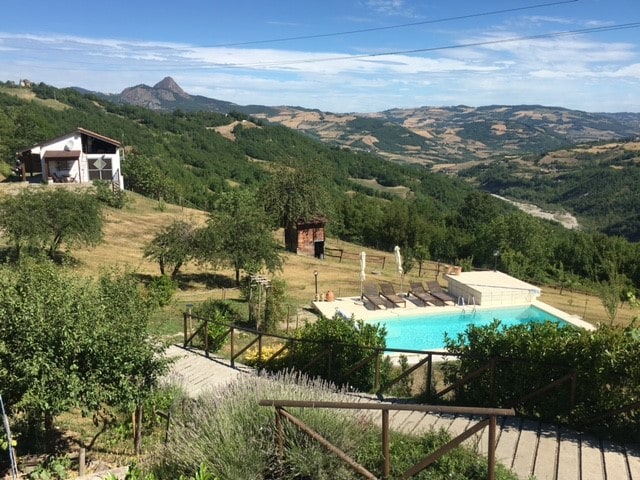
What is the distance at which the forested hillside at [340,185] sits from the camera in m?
40.0

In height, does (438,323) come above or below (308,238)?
below

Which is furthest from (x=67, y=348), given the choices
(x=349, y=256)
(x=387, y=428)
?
(x=349, y=256)

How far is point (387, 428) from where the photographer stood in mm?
4293

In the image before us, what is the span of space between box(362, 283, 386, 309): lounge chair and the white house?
77.4 ft

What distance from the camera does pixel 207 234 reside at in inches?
766

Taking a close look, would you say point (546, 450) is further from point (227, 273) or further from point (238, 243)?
point (227, 273)

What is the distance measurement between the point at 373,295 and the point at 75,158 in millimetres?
27418

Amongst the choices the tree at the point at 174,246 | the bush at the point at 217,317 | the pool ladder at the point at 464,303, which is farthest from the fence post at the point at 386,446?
the pool ladder at the point at 464,303

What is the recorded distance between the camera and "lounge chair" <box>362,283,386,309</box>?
19.6 m

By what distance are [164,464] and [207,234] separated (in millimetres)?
15106

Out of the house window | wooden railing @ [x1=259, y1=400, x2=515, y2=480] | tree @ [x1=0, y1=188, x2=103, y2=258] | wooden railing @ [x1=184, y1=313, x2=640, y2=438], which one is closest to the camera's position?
wooden railing @ [x1=259, y1=400, x2=515, y2=480]

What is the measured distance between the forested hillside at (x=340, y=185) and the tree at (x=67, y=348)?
9.37 meters

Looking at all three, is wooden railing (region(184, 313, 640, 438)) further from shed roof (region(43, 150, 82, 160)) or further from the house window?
the house window

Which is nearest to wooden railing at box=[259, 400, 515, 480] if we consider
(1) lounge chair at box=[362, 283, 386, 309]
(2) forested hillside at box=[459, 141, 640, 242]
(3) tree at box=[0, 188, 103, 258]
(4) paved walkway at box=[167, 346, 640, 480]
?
(4) paved walkway at box=[167, 346, 640, 480]
